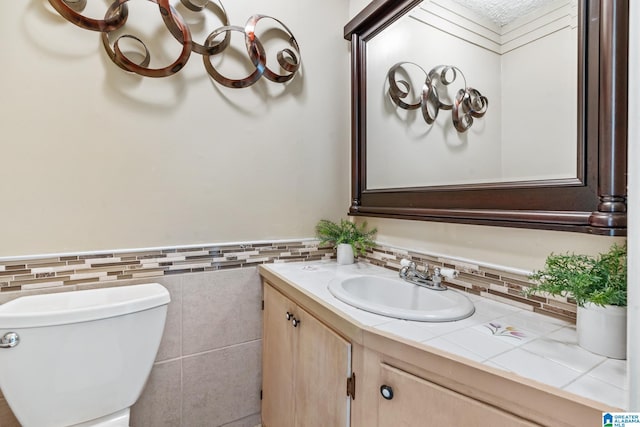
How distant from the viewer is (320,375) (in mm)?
910

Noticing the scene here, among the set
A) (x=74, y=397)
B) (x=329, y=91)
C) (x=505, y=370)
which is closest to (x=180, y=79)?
(x=329, y=91)

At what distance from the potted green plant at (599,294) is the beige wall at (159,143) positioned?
3.42 ft

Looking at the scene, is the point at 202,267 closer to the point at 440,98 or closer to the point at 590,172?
the point at 440,98

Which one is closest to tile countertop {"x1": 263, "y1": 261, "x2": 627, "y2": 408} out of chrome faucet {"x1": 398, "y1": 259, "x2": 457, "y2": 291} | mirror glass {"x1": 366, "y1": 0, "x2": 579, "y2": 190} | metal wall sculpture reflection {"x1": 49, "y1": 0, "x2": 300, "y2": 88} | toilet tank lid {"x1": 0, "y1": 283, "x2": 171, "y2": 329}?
chrome faucet {"x1": 398, "y1": 259, "x2": 457, "y2": 291}

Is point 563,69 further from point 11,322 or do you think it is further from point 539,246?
point 11,322

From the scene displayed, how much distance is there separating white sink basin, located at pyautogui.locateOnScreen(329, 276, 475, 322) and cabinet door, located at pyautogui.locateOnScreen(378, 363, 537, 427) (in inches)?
6.4

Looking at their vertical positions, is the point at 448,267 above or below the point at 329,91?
below

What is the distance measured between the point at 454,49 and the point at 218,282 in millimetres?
1321

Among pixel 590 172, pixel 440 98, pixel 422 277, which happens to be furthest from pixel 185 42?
pixel 590 172

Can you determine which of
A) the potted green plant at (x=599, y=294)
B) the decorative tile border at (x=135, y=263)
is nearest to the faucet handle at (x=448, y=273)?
the potted green plant at (x=599, y=294)

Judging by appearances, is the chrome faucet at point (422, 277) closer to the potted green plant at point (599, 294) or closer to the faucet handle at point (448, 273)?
the faucet handle at point (448, 273)

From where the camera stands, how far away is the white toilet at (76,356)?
0.84 m

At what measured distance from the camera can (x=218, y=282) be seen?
130 cm

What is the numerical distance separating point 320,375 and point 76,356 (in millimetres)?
732
